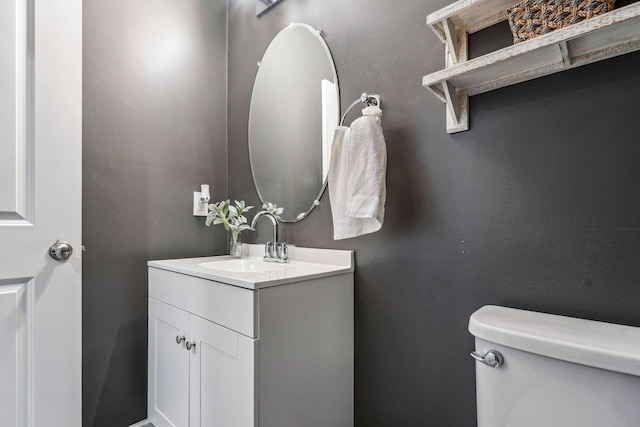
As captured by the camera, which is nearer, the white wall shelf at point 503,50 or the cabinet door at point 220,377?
the white wall shelf at point 503,50

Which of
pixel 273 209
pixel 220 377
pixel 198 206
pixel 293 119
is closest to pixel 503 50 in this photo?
pixel 293 119

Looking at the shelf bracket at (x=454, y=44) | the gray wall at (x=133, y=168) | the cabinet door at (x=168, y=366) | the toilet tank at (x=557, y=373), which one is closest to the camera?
the toilet tank at (x=557, y=373)

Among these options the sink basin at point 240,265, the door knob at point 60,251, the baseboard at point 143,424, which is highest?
the door knob at point 60,251

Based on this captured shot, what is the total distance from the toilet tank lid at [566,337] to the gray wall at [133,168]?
52.2 inches

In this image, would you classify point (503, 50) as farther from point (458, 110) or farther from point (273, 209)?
point (273, 209)

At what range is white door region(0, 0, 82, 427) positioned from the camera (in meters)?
0.94

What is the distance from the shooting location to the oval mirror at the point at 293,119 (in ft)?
4.34

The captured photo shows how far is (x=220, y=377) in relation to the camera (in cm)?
97

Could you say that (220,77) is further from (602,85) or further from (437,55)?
(602,85)

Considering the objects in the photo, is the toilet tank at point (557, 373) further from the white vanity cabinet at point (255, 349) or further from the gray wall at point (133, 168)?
the gray wall at point (133, 168)

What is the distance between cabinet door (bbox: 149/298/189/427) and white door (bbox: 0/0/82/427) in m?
0.27

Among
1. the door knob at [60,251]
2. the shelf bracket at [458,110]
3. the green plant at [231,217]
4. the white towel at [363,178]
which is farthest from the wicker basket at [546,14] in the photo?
the door knob at [60,251]

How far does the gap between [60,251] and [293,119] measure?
971 millimetres

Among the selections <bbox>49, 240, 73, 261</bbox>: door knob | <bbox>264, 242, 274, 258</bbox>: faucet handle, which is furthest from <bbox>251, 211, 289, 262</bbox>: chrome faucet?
<bbox>49, 240, 73, 261</bbox>: door knob
